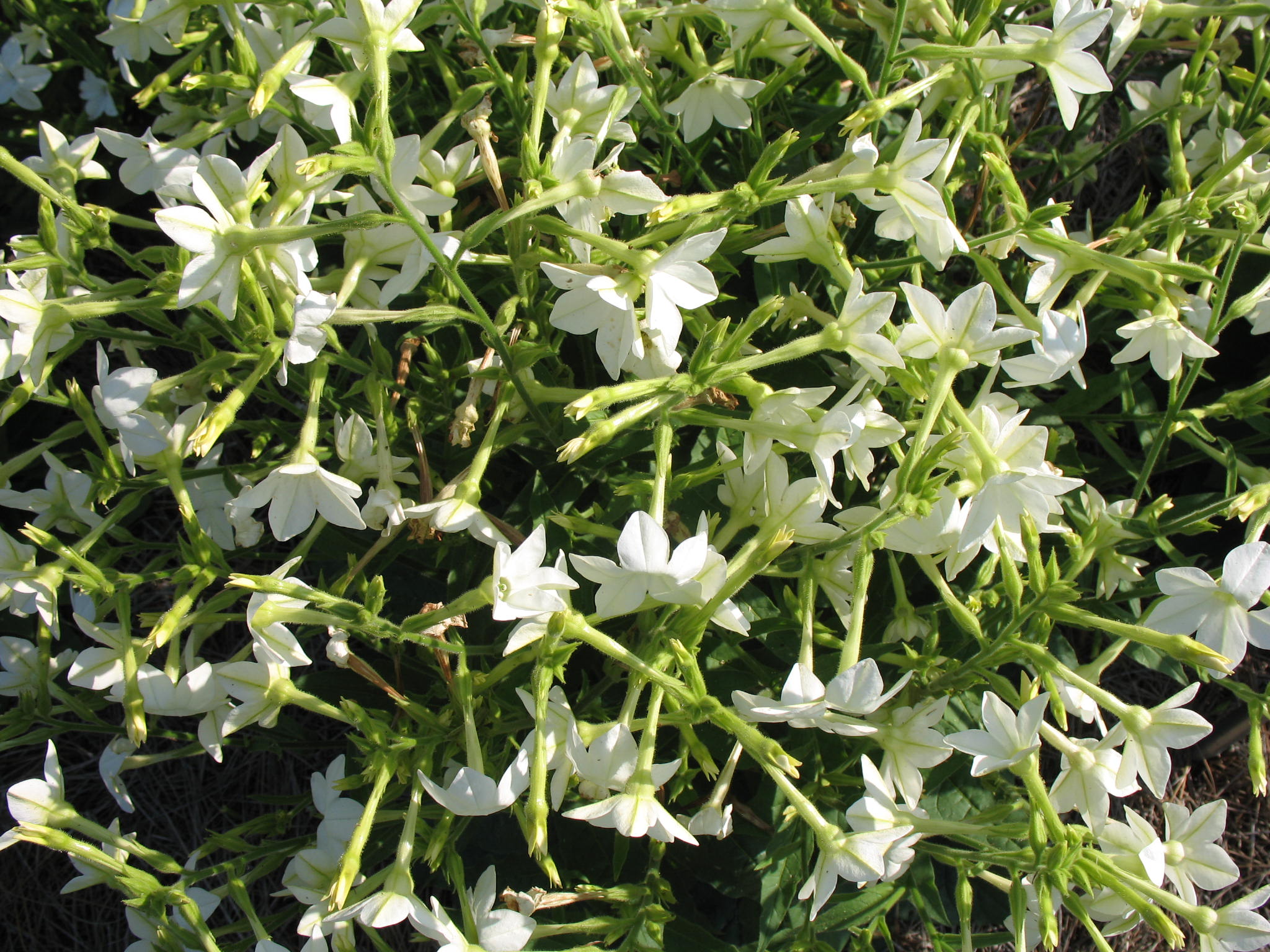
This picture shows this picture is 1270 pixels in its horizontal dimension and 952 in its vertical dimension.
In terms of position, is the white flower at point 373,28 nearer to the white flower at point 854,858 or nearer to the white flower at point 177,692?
the white flower at point 177,692

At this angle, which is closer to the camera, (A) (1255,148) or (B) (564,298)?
(B) (564,298)

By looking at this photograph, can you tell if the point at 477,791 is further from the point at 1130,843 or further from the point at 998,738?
the point at 1130,843

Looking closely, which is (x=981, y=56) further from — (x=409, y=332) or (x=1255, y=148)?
(x=409, y=332)

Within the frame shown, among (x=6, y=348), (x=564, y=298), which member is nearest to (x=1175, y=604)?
(x=564, y=298)

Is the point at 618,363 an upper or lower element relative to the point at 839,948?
upper

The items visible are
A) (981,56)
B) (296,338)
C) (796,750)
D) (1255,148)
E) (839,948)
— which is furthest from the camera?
(839,948)

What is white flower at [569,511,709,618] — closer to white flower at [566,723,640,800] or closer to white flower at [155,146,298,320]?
white flower at [566,723,640,800]
